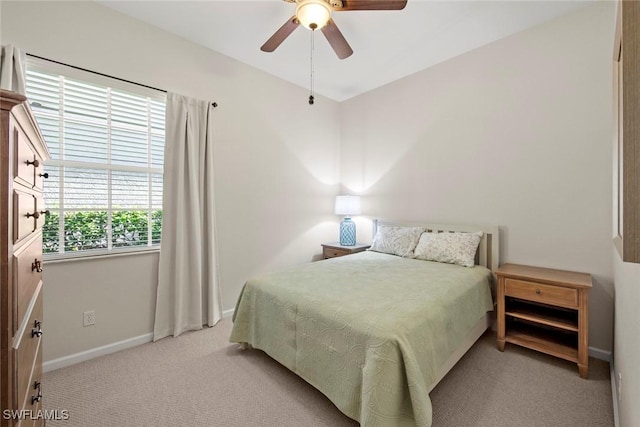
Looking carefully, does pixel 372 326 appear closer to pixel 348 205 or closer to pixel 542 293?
pixel 542 293

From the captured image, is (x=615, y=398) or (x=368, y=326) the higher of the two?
(x=368, y=326)

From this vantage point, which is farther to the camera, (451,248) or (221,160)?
(221,160)

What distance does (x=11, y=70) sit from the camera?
6.07 feet

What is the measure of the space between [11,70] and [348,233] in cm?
343

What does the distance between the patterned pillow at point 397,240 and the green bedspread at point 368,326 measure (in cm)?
58

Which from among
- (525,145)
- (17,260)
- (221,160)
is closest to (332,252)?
(221,160)

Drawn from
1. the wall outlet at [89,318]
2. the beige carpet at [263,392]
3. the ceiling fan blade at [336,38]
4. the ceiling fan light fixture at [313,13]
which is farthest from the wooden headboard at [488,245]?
the wall outlet at [89,318]

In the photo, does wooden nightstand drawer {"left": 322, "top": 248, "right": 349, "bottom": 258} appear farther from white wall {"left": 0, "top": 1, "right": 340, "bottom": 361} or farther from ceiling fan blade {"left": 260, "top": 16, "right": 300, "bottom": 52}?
ceiling fan blade {"left": 260, "top": 16, "right": 300, "bottom": 52}

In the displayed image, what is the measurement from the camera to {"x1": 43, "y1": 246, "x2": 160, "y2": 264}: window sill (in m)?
2.12

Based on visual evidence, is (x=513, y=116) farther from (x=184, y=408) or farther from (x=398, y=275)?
(x=184, y=408)

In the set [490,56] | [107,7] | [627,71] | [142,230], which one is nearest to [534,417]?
[627,71]

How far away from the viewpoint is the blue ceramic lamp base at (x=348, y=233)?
395 centimetres

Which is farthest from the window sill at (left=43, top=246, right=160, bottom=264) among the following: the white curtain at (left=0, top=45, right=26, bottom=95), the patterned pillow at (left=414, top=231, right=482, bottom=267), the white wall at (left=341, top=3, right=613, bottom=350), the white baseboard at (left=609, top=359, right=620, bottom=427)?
the white baseboard at (left=609, top=359, right=620, bottom=427)

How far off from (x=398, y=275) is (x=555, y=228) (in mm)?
1454
